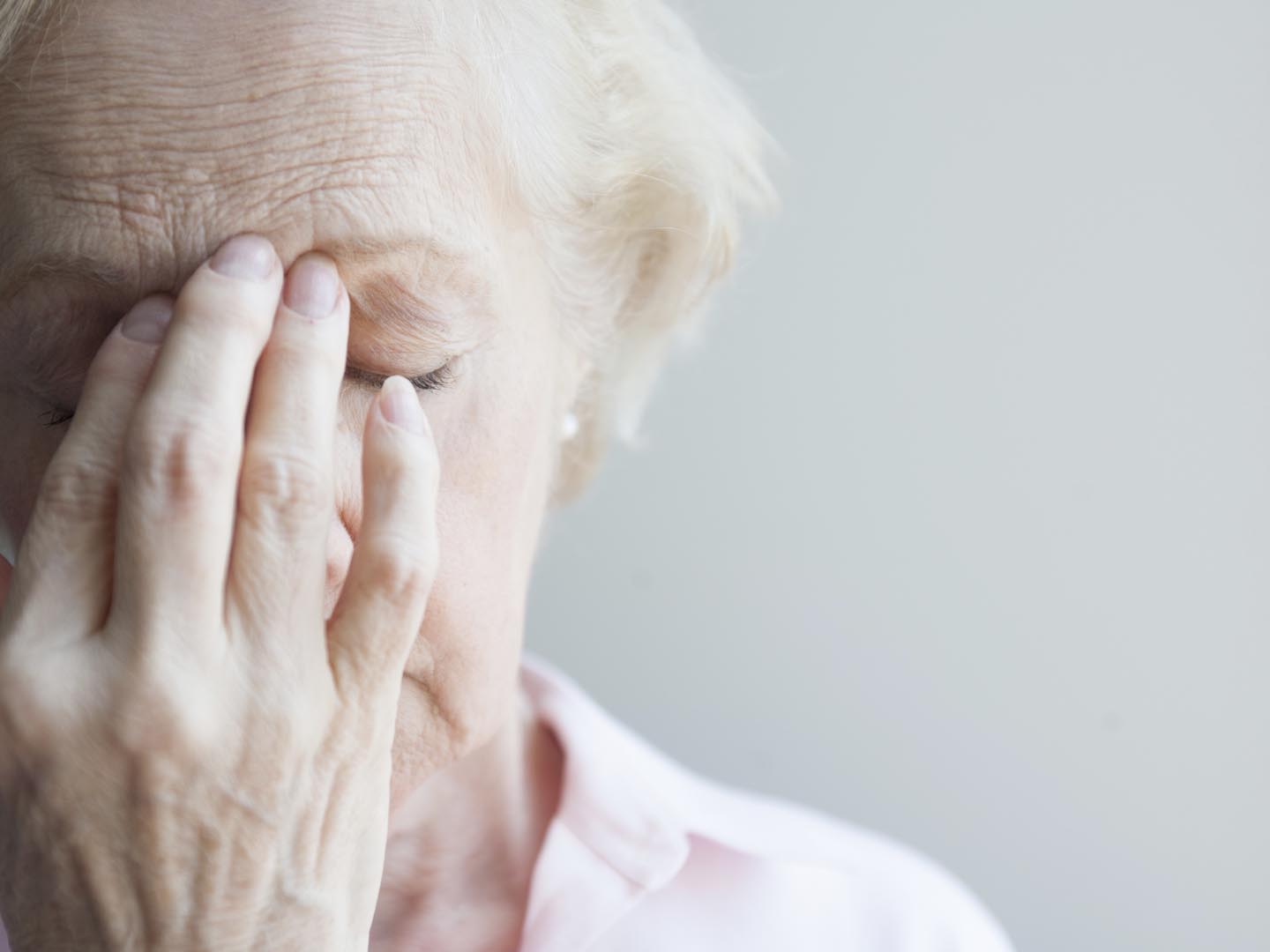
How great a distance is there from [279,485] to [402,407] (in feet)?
0.38

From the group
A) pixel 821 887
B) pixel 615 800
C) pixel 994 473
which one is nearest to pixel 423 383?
pixel 615 800

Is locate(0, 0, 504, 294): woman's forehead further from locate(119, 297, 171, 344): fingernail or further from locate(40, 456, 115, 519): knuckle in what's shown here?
locate(40, 456, 115, 519): knuckle

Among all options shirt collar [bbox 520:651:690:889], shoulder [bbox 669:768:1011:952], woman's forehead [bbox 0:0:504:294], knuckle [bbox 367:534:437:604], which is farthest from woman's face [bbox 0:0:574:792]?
shoulder [bbox 669:768:1011:952]

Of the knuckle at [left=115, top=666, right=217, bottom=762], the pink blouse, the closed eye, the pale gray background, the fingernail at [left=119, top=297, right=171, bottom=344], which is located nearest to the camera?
the knuckle at [left=115, top=666, right=217, bottom=762]

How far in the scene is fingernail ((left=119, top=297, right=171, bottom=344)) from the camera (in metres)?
0.84

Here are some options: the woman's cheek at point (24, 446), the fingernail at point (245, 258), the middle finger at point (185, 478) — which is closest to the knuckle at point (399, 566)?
the middle finger at point (185, 478)

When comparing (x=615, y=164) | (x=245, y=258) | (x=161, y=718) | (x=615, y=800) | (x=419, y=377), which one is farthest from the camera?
(x=615, y=800)

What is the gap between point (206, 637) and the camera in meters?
0.76

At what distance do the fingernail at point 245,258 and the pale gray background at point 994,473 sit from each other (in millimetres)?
940

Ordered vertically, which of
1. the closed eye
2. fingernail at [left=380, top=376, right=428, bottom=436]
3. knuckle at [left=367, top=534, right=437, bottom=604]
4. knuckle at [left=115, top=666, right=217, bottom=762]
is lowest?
knuckle at [left=115, top=666, right=217, bottom=762]

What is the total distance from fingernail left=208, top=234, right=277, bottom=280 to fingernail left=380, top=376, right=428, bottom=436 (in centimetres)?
13

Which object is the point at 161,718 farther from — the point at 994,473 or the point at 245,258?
the point at 994,473

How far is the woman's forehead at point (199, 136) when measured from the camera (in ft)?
2.88

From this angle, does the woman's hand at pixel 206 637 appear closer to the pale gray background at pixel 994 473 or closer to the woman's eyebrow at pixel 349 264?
the woman's eyebrow at pixel 349 264
